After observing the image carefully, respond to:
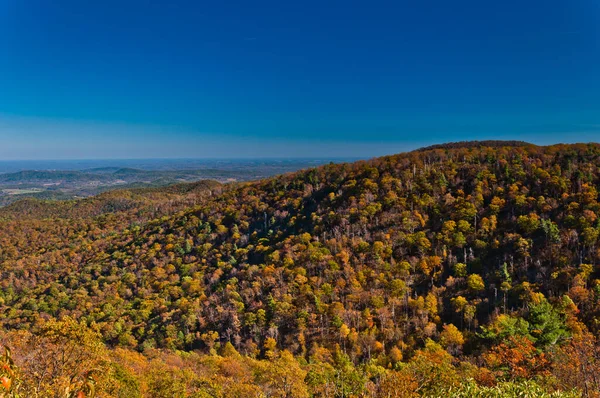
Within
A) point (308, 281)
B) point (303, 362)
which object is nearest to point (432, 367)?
point (303, 362)

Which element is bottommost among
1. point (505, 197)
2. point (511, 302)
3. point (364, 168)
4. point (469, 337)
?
point (469, 337)

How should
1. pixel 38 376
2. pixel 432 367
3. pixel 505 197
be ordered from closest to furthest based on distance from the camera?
pixel 38 376 → pixel 432 367 → pixel 505 197

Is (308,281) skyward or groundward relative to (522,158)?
groundward

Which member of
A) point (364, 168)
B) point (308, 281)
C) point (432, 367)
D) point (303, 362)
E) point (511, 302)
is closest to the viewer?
point (432, 367)

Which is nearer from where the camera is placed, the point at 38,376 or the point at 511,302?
the point at 38,376

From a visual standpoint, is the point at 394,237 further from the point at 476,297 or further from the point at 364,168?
the point at 364,168

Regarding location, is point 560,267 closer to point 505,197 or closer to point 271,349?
point 505,197

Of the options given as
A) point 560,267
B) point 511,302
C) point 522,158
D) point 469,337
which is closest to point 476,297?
Answer: point 511,302
